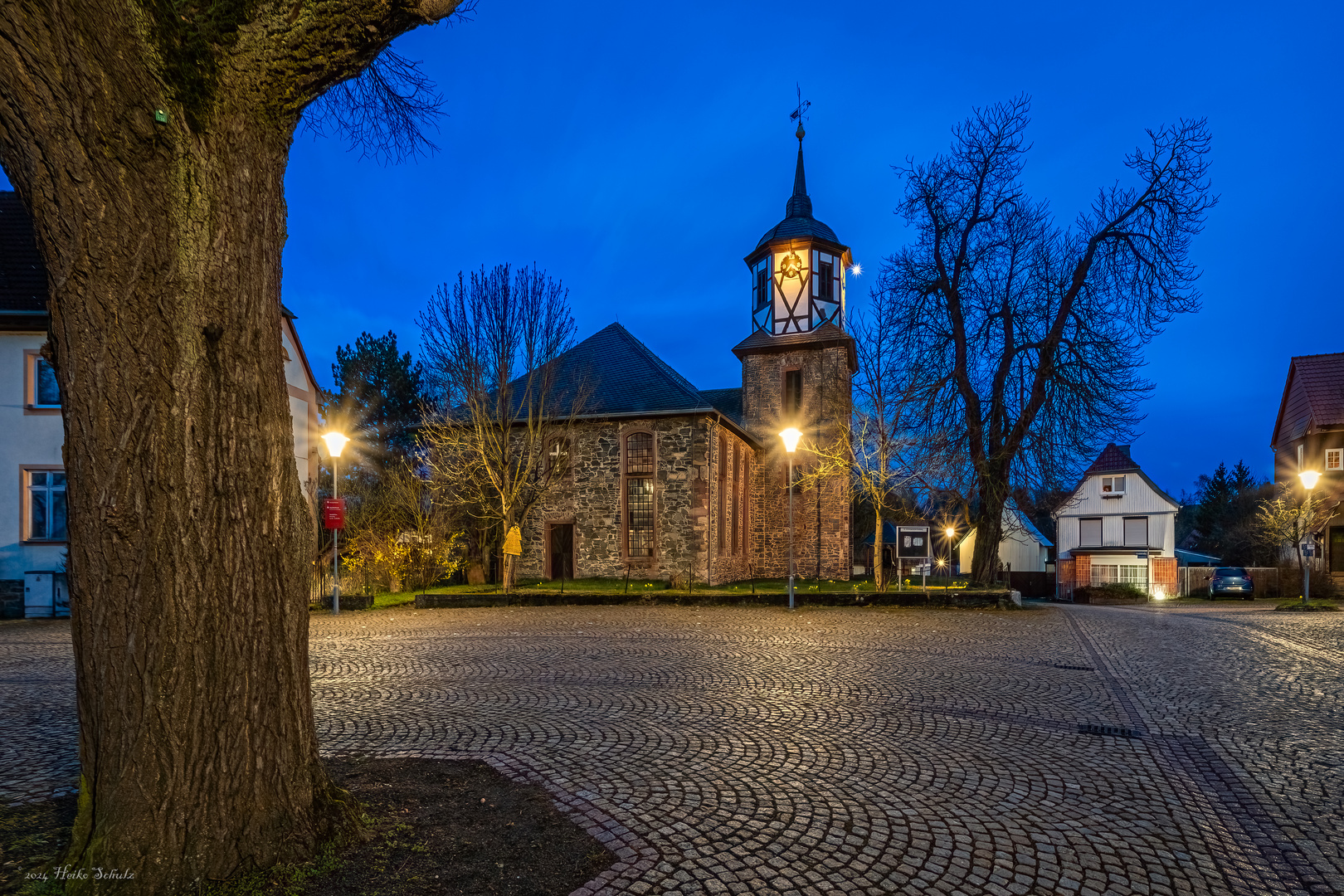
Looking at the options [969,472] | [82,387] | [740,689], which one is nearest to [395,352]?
[969,472]

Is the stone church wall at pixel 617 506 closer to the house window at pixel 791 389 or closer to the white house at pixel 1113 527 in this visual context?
the house window at pixel 791 389

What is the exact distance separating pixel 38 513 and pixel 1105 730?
1995 centimetres

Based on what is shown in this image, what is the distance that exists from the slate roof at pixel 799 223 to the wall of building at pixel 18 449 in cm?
2365

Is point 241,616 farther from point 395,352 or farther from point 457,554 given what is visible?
point 395,352

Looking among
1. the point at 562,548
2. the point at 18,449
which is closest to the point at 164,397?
the point at 18,449

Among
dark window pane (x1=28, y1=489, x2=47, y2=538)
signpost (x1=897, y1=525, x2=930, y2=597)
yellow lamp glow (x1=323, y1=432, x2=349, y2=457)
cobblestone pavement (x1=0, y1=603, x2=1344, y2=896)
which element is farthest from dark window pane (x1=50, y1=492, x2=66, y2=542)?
signpost (x1=897, y1=525, x2=930, y2=597)

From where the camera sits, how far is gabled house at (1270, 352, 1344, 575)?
24.7 m

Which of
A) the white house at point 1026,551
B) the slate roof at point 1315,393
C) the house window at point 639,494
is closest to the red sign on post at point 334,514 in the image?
the house window at point 639,494

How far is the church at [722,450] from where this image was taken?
22.4 metres

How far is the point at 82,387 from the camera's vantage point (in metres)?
2.71

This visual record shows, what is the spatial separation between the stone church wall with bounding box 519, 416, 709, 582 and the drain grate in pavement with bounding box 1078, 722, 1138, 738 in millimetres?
→ 16489

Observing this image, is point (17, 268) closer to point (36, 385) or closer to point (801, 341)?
point (36, 385)

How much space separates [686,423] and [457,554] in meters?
8.23

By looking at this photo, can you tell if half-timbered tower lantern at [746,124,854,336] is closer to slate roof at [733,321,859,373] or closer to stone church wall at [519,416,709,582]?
slate roof at [733,321,859,373]
